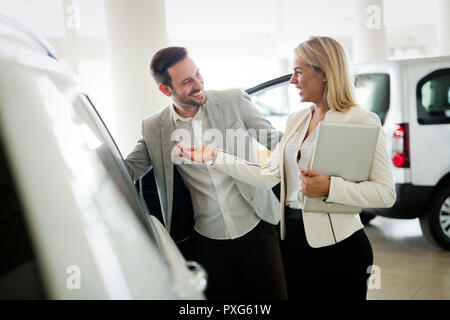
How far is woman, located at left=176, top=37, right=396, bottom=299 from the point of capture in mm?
1568

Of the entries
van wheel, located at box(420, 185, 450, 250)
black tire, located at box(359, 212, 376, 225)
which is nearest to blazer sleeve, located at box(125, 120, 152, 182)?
van wheel, located at box(420, 185, 450, 250)

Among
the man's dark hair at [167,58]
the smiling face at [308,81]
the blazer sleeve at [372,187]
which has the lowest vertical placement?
the blazer sleeve at [372,187]

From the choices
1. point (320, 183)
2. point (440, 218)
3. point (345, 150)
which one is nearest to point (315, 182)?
point (320, 183)

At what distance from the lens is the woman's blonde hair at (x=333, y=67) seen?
64.6 inches

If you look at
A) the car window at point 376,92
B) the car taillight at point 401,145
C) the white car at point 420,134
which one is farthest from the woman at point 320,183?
the car window at point 376,92

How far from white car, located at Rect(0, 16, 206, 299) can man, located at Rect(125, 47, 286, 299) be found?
93 centimetres

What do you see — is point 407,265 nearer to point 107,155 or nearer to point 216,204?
point 216,204

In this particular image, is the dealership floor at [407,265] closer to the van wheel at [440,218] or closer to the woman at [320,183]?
the van wheel at [440,218]

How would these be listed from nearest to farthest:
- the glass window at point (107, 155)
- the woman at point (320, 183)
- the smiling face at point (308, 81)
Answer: the glass window at point (107, 155) < the woman at point (320, 183) < the smiling face at point (308, 81)

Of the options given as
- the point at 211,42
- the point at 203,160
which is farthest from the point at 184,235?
the point at 211,42

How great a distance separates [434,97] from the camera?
4.22m

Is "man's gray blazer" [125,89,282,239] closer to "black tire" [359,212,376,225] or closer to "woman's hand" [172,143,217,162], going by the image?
"woman's hand" [172,143,217,162]
